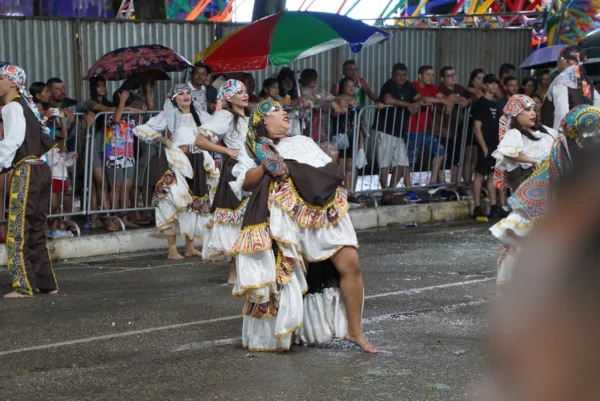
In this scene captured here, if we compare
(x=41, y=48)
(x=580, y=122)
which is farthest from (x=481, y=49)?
(x=580, y=122)

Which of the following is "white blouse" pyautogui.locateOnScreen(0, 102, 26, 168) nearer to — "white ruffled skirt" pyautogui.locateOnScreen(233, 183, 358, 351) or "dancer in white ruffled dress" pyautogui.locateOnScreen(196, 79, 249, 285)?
"dancer in white ruffled dress" pyautogui.locateOnScreen(196, 79, 249, 285)

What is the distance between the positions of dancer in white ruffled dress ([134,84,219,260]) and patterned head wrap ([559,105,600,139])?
4.94 metres

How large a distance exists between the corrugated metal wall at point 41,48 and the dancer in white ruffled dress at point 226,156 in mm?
5241

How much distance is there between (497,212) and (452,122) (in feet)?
4.75

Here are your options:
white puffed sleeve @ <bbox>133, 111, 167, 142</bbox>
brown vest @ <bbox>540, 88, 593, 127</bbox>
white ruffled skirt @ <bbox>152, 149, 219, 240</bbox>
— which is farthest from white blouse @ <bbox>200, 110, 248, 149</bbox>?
brown vest @ <bbox>540, 88, 593, 127</bbox>

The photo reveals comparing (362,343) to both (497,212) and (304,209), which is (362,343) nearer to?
(304,209)

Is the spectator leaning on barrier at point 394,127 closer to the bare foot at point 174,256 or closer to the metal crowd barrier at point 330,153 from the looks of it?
the metal crowd barrier at point 330,153

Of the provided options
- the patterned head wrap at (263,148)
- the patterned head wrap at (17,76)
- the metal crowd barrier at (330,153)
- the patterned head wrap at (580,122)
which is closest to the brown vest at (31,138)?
the patterned head wrap at (17,76)

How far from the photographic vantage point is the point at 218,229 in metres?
9.06

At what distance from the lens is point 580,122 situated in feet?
20.9

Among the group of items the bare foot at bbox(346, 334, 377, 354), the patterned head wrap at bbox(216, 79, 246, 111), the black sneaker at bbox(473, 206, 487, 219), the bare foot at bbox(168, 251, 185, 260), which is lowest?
the black sneaker at bbox(473, 206, 487, 219)

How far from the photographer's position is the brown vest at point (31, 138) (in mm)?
8758

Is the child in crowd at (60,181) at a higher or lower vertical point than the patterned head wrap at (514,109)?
lower

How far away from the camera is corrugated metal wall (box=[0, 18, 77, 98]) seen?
44.5ft
